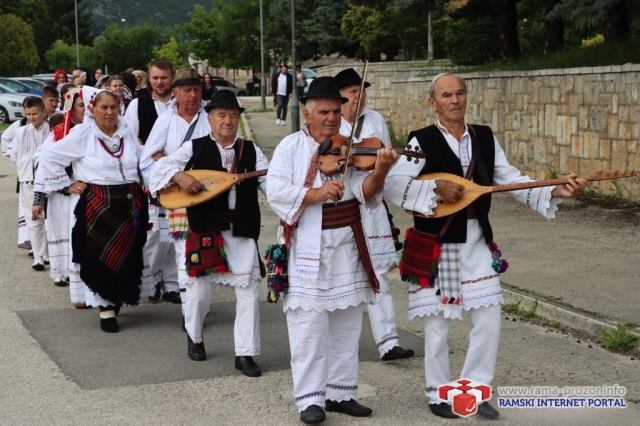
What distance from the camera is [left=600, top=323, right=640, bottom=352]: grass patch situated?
7461mm

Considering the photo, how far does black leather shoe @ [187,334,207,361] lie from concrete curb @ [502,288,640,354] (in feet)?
9.14

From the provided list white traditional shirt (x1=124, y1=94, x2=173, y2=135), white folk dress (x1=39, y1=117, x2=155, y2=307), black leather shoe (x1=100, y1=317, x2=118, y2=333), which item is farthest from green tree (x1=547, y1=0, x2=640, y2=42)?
black leather shoe (x1=100, y1=317, x2=118, y2=333)

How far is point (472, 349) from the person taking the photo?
6.03 m

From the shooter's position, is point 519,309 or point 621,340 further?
point 519,309

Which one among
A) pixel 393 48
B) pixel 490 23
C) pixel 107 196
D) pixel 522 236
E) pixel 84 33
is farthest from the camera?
pixel 84 33

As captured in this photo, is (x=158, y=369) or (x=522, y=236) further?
(x=522, y=236)

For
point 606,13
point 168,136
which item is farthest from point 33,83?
point 168,136

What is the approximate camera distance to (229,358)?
24.9 feet

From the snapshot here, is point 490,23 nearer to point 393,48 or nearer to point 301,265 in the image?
point 301,265

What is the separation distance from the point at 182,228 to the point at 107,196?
3.21 ft

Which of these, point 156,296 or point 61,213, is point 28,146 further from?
point 156,296

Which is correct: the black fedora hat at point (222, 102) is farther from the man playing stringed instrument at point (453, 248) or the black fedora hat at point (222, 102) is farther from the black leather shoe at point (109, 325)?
the black leather shoe at point (109, 325)

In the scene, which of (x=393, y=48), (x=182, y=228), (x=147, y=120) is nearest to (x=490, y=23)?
(x=147, y=120)

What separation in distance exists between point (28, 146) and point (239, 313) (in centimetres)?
562
